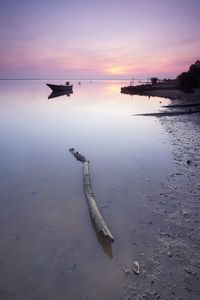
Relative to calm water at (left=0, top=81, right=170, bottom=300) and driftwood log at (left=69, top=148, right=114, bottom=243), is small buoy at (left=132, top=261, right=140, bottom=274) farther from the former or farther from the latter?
driftwood log at (left=69, top=148, right=114, bottom=243)

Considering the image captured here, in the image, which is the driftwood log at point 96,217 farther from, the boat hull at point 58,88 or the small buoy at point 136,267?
the boat hull at point 58,88

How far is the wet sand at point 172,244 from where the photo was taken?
4.83 meters

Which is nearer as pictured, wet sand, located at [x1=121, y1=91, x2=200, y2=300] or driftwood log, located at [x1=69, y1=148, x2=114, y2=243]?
wet sand, located at [x1=121, y1=91, x2=200, y2=300]

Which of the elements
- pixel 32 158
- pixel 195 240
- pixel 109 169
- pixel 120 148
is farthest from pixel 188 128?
pixel 195 240

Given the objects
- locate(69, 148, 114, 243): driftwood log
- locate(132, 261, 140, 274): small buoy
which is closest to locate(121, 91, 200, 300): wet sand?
locate(132, 261, 140, 274): small buoy

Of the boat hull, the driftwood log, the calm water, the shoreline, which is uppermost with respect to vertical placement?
the boat hull

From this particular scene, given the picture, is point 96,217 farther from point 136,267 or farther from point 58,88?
point 58,88

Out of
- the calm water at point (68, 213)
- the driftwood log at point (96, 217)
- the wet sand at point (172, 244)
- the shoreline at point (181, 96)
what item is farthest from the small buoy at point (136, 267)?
the shoreline at point (181, 96)

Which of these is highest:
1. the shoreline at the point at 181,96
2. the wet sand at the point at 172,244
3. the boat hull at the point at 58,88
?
the boat hull at the point at 58,88

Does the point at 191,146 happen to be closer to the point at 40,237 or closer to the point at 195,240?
the point at 195,240

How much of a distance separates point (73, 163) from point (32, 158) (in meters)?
2.82

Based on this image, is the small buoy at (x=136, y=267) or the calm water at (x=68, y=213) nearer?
the calm water at (x=68, y=213)

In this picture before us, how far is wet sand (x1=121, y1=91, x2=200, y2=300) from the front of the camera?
4.83m

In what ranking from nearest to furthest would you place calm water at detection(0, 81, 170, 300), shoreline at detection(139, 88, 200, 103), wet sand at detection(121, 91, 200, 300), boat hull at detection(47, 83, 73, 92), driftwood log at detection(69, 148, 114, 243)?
wet sand at detection(121, 91, 200, 300) → calm water at detection(0, 81, 170, 300) → driftwood log at detection(69, 148, 114, 243) → shoreline at detection(139, 88, 200, 103) → boat hull at detection(47, 83, 73, 92)
